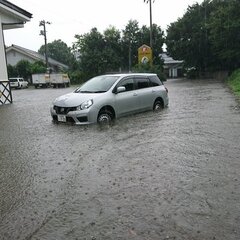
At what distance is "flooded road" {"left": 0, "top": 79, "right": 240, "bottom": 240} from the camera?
4.15m

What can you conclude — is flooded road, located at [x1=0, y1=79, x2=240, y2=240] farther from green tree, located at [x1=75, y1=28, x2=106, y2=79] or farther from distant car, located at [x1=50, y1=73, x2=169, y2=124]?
green tree, located at [x1=75, y1=28, x2=106, y2=79]

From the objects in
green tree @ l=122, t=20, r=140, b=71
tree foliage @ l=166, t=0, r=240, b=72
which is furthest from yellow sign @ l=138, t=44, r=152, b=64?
green tree @ l=122, t=20, r=140, b=71

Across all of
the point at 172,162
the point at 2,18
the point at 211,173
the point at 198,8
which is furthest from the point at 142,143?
the point at 198,8

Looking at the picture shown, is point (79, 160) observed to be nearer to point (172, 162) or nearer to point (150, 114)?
point (172, 162)

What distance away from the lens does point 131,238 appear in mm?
3895

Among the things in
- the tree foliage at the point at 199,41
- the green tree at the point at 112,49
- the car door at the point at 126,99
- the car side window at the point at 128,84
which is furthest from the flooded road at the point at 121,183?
the green tree at the point at 112,49

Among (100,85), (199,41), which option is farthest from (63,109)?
(199,41)

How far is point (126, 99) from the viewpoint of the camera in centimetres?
1216

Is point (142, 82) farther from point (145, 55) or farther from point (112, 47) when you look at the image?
point (112, 47)

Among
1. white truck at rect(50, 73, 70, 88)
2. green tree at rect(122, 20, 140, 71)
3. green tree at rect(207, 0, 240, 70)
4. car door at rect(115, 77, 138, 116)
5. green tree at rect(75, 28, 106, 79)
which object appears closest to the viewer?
car door at rect(115, 77, 138, 116)

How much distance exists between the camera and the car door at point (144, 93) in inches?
508

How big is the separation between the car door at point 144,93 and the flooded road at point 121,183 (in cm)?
269

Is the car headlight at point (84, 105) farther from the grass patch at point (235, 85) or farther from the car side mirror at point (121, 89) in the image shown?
the grass patch at point (235, 85)

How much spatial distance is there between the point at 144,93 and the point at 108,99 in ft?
7.05
